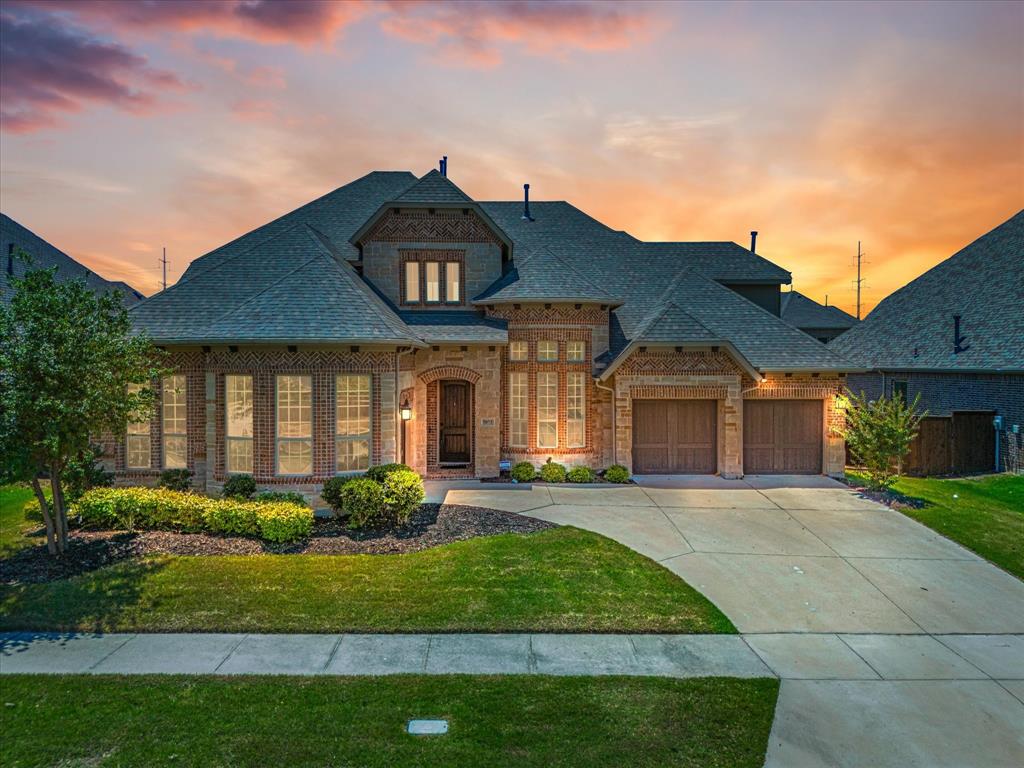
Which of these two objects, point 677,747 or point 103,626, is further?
point 103,626

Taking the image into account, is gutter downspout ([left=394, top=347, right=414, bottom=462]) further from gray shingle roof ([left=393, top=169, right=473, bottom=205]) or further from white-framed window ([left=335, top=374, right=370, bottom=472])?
gray shingle roof ([left=393, top=169, right=473, bottom=205])

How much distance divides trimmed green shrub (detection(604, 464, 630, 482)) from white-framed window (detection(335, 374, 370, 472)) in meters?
7.24

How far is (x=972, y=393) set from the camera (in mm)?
19547

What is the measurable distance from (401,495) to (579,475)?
253 inches

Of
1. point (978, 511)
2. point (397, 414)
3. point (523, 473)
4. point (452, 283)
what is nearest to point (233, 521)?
point (397, 414)

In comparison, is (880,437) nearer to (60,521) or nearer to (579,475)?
(579,475)

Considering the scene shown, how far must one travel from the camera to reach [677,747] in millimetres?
5320

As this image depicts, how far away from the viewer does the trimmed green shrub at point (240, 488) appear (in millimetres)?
12594

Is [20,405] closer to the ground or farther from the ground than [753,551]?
farther from the ground

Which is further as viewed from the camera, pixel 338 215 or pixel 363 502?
pixel 338 215

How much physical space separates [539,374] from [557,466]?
2.97m

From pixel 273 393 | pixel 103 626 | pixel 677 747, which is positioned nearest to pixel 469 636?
pixel 677 747

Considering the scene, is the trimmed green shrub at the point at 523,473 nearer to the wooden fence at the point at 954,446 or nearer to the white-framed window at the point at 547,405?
the white-framed window at the point at 547,405

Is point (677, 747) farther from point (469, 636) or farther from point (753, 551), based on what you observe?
point (753, 551)
